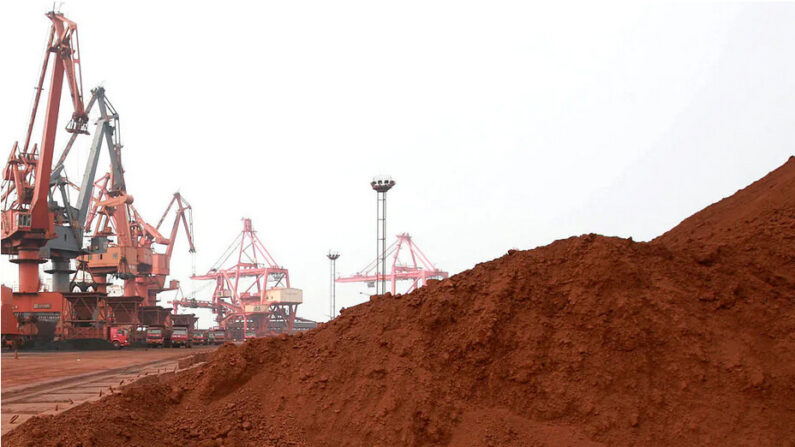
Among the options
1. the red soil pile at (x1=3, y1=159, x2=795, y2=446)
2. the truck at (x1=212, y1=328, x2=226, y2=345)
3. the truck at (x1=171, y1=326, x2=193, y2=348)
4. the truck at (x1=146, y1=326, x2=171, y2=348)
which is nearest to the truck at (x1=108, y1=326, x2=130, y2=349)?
the truck at (x1=146, y1=326, x2=171, y2=348)

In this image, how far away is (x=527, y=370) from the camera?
6797 millimetres

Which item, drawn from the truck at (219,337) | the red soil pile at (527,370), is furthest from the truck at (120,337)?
the red soil pile at (527,370)

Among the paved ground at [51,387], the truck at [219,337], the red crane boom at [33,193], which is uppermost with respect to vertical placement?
the red crane boom at [33,193]

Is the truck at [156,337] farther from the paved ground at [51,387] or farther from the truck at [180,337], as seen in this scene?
the paved ground at [51,387]

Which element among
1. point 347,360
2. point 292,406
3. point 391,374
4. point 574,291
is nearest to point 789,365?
point 574,291

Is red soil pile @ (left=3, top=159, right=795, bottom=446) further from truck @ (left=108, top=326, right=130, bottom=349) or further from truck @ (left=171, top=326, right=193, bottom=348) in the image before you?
truck @ (left=108, top=326, right=130, bottom=349)

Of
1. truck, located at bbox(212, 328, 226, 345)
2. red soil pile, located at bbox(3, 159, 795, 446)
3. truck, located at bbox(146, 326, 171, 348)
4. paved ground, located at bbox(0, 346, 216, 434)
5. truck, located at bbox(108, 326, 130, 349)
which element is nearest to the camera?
red soil pile, located at bbox(3, 159, 795, 446)

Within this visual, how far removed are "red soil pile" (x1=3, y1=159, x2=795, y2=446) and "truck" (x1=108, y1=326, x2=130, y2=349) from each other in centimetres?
3627

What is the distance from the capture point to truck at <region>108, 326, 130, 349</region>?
39750 millimetres

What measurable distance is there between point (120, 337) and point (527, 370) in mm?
39859

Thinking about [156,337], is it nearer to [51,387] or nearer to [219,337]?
[219,337]

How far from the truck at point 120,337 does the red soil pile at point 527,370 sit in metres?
36.3

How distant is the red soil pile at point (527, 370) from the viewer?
6191 millimetres

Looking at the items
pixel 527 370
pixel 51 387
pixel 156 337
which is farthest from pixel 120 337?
pixel 527 370
